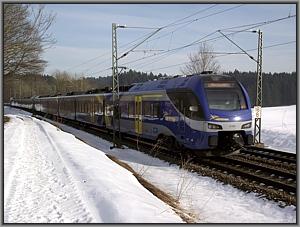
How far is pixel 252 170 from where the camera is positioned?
12.8 metres

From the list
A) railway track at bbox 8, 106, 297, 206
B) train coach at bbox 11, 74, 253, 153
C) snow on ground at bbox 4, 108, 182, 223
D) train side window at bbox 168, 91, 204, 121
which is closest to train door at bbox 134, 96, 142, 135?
train coach at bbox 11, 74, 253, 153

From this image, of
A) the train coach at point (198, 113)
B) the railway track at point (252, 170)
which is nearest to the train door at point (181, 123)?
the train coach at point (198, 113)

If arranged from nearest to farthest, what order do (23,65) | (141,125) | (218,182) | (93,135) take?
(218,182), (141,125), (93,135), (23,65)

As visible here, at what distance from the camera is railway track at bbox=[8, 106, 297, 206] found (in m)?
10.0

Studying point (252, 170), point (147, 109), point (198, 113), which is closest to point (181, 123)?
point (198, 113)

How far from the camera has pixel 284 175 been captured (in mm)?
11719

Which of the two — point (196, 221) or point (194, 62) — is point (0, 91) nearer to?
point (196, 221)

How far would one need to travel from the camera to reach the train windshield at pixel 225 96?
13672mm

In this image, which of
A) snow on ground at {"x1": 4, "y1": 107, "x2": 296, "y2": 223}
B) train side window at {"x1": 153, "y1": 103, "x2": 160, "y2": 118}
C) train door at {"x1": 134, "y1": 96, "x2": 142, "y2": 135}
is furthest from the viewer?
train door at {"x1": 134, "y1": 96, "x2": 142, "y2": 135}

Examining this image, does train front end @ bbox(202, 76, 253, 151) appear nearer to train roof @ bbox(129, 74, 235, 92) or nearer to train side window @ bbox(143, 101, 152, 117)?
train roof @ bbox(129, 74, 235, 92)

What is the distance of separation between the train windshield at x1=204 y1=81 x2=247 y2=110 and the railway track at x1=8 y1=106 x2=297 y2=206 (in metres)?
2.00

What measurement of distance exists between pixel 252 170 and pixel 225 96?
9.11 ft

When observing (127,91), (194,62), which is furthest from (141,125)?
(194,62)

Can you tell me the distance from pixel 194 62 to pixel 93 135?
19.3 meters
